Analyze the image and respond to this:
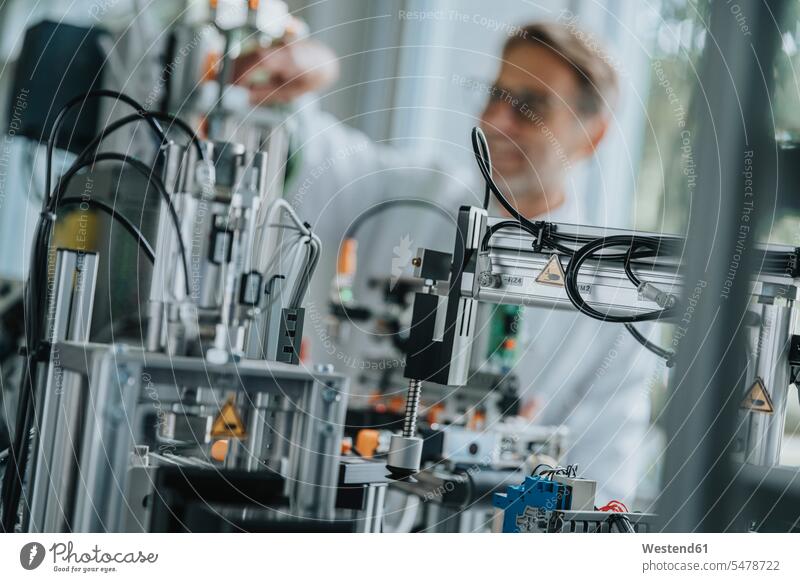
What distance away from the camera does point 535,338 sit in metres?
2.33

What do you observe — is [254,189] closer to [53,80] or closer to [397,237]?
[53,80]

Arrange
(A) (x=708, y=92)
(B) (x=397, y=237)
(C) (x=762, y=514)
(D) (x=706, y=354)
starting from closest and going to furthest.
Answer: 1. (D) (x=706, y=354)
2. (A) (x=708, y=92)
3. (C) (x=762, y=514)
4. (B) (x=397, y=237)

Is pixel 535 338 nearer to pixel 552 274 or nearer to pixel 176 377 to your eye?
pixel 552 274

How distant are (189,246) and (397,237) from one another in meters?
1.42

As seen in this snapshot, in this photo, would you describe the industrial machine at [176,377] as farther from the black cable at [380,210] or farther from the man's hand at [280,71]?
the black cable at [380,210]

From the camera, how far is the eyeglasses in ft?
7.06

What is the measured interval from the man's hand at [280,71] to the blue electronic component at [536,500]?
101 centimetres

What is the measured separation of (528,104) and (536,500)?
1.28 m

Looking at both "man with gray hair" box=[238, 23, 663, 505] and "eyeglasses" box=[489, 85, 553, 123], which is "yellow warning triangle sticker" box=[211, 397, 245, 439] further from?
"eyeglasses" box=[489, 85, 553, 123]

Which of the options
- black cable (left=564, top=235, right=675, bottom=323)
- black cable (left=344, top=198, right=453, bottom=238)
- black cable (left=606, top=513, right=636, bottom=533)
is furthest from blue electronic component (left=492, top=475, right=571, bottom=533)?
black cable (left=344, top=198, right=453, bottom=238)

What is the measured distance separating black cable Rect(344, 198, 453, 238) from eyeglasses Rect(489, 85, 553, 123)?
31cm

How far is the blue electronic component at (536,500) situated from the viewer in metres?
1.15

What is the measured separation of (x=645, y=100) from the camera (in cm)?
256
